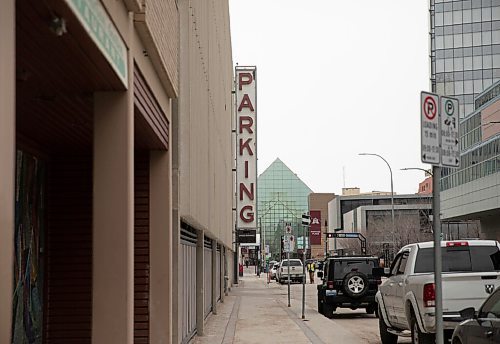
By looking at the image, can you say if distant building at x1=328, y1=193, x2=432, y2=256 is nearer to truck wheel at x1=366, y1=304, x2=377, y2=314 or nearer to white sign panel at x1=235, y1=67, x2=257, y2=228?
white sign panel at x1=235, y1=67, x2=257, y2=228

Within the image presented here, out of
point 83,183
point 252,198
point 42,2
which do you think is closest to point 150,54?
point 83,183

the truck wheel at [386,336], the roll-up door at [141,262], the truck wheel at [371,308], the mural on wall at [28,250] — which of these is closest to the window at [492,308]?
the roll-up door at [141,262]

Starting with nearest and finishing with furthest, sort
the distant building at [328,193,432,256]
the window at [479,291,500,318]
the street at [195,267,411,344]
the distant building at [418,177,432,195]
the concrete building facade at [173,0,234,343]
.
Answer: the window at [479,291,500,318] → the concrete building facade at [173,0,234,343] → the street at [195,267,411,344] → the distant building at [328,193,432,256] → the distant building at [418,177,432,195]

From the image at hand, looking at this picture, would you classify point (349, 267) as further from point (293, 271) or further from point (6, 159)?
point (293, 271)

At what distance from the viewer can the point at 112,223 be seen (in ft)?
21.7

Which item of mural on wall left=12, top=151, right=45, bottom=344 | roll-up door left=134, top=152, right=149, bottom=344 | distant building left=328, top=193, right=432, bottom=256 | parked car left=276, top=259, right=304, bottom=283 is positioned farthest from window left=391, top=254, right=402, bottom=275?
parked car left=276, top=259, right=304, bottom=283

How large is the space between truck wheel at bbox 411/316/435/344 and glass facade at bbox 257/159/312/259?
136824mm

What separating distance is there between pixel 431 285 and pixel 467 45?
90.9m

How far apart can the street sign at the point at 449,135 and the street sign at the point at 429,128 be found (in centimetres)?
9

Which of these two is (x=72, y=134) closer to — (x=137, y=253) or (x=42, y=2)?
(x=137, y=253)

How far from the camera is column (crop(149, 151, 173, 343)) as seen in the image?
10492mm

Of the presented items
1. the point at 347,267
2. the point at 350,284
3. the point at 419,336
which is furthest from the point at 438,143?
the point at 347,267

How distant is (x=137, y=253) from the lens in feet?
34.5

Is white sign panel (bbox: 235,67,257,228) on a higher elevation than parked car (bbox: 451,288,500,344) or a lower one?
higher
